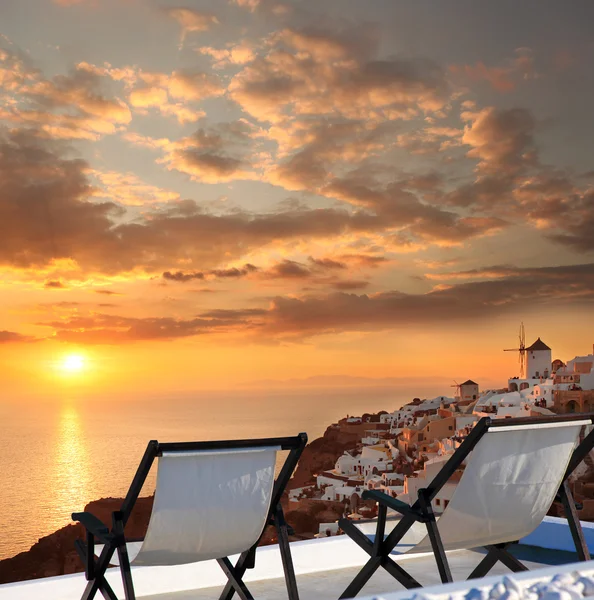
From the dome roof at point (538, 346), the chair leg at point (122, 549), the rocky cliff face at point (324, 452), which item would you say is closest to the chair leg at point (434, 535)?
the chair leg at point (122, 549)

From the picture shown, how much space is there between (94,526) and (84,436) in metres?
29.0

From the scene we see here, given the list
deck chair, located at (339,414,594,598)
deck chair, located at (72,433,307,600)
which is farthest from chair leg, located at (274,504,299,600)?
deck chair, located at (339,414,594,598)

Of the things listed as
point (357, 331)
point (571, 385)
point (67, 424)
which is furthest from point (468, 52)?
point (67, 424)

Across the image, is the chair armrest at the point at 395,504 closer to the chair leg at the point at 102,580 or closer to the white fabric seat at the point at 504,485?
the white fabric seat at the point at 504,485

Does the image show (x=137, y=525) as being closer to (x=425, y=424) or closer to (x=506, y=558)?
(x=506, y=558)

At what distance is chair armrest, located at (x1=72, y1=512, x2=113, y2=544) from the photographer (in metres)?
2.41

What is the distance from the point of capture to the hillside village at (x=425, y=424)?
A: 23703mm

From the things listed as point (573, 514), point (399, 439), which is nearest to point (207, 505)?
point (573, 514)

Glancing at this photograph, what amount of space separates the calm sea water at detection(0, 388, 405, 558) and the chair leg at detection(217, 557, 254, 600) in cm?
2429

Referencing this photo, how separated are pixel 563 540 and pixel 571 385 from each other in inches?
993

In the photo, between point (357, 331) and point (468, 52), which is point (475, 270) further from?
point (468, 52)

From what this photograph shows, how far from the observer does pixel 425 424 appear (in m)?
30.2

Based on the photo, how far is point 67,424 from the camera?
29.8 m

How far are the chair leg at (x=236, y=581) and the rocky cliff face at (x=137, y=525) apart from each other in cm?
16
